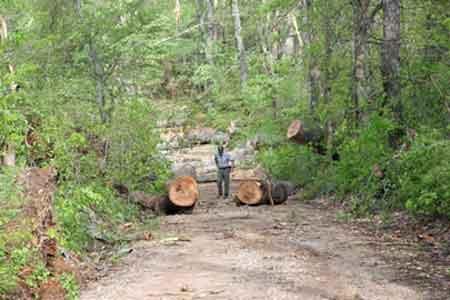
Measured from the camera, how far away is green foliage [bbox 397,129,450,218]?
34.7 feet

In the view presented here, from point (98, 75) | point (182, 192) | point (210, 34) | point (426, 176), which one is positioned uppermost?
point (210, 34)

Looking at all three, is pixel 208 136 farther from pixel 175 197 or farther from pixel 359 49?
pixel 359 49

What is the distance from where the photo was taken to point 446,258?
9828 millimetres

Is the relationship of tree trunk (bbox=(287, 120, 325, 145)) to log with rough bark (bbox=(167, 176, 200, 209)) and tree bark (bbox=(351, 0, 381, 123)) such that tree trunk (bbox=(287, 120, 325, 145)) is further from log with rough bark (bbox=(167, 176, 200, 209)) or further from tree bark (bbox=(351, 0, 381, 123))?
log with rough bark (bbox=(167, 176, 200, 209))

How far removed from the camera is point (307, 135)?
1852 centimetres

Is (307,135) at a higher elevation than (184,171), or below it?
higher

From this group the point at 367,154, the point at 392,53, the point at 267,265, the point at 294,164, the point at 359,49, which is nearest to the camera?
the point at 267,265

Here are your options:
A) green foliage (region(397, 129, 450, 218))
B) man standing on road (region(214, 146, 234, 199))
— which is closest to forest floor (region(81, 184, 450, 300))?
green foliage (region(397, 129, 450, 218))

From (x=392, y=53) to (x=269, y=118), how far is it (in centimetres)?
922

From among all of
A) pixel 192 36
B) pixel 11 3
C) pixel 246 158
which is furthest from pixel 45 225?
pixel 192 36

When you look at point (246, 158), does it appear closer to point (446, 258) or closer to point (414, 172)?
point (414, 172)

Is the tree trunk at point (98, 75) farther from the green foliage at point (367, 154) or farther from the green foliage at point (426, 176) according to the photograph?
the green foliage at point (426, 176)

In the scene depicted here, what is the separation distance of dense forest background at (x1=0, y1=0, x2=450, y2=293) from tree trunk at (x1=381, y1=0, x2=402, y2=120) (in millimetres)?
24

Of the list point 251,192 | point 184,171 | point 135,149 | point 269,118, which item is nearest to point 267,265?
point 135,149
